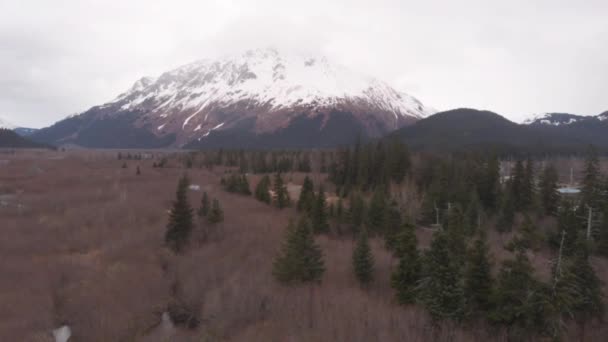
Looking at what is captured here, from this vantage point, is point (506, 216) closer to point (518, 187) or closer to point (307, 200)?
point (518, 187)

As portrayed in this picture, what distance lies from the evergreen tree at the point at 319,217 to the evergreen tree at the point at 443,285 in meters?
26.2

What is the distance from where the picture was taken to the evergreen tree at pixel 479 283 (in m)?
14.8

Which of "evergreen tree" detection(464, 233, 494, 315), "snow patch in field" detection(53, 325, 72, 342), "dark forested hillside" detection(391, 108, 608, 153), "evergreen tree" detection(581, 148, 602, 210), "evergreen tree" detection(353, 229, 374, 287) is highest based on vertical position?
"dark forested hillside" detection(391, 108, 608, 153)

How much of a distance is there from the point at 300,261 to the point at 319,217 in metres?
19.4

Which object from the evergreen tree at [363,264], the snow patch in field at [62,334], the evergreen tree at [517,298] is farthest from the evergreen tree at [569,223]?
the snow patch in field at [62,334]

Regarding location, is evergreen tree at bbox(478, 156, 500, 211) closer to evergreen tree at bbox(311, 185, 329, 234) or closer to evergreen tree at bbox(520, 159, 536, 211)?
evergreen tree at bbox(520, 159, 536, 211)

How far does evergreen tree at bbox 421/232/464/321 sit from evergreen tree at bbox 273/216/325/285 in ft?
28.8

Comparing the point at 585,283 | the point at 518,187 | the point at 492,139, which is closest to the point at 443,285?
the point at 585,283

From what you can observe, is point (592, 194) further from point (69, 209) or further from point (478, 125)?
point (478, 125)

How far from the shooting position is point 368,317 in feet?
50.8

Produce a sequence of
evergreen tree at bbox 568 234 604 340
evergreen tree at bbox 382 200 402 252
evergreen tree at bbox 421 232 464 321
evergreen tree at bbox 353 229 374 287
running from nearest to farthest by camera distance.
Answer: evergreen tree at bbox 421 232 464 321 → evergreen tree at bbox 568 234 604 340 → evergreen tree at bbox 353 229 374 287 → evergreen tree at bbox 382 200 402 252

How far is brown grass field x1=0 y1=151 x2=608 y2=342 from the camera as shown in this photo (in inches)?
575

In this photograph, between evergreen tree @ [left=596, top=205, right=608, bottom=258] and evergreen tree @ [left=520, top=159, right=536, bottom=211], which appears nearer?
evergreen tree @ [left=596, top=205, right=608, bottom=258]

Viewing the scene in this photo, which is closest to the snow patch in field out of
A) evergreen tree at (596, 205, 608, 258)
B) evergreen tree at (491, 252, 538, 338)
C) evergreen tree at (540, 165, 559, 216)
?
evergreen tree at (491, 252, 538, 338)
